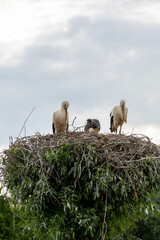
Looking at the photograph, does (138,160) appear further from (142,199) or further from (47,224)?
(47,224)

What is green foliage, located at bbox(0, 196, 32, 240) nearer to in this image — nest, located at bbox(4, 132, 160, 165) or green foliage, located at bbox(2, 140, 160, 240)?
green foliage, located at bbox(2, 140, 160, 240)

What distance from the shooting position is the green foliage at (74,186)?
8023 mm

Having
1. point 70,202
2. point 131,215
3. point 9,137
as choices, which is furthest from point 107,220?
point 9,137

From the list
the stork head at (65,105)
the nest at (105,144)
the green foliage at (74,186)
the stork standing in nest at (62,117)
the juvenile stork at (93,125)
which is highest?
the stork head at (65,105)

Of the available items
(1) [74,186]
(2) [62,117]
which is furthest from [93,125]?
(1) [74,186]

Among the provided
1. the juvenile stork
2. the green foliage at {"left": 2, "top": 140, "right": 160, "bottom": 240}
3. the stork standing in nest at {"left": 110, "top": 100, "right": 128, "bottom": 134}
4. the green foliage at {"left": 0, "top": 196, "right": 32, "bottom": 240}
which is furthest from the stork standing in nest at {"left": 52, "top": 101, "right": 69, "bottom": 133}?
the green foliage at {"left": 0, "top": 196, "right": 32, "bottom": 240}

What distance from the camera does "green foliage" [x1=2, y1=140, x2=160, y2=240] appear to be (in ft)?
26.3

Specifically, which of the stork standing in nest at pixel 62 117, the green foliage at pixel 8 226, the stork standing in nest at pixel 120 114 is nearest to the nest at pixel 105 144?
the stork standing in nest at pixel 62 117

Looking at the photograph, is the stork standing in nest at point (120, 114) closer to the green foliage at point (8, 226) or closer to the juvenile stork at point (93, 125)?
the juvenile stork at point (93, 125)

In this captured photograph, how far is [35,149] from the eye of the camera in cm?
826

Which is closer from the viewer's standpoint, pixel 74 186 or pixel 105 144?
pixel 105 144

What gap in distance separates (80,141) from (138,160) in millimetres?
1204

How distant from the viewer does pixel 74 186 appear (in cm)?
864

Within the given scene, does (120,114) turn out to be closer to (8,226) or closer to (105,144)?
(105,144)
